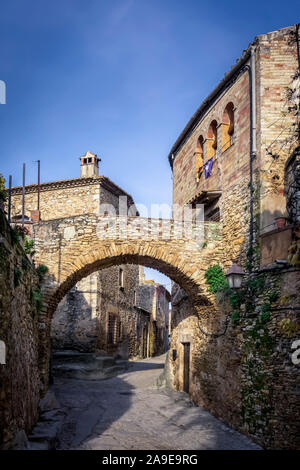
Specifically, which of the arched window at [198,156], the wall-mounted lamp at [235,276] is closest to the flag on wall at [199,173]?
the arched window at [198,156]

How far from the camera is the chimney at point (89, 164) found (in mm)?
19812

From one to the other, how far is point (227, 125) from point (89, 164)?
10.7 metres

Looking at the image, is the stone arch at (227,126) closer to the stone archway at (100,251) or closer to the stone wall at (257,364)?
the stone archway at (100,251)

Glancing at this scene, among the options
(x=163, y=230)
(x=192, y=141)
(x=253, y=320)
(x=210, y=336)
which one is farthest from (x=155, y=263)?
(x=192, y=141)

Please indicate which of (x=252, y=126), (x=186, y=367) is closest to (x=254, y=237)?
(x=252, y=126)

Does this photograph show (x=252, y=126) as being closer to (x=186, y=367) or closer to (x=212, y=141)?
(x=212, y=141)

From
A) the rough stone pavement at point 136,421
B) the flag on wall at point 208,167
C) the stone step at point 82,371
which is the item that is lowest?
the stone step at point 82,371

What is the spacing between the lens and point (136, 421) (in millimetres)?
8898

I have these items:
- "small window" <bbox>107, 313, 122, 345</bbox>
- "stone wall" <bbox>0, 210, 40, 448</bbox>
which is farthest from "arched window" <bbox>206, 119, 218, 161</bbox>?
"small window" <bbox>107, 313, 122, 345</bbox>

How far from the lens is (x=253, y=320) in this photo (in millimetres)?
7832

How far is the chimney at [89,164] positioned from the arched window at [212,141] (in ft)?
31.1

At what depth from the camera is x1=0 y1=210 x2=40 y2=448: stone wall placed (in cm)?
472

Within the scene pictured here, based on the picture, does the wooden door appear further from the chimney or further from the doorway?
the chimney
